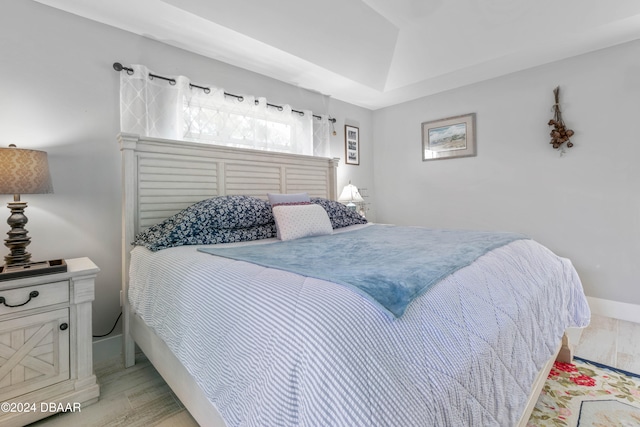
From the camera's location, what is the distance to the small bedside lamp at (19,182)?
4.77 ft

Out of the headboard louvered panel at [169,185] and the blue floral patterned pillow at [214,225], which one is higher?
the headboard louvered panel at [169,185]

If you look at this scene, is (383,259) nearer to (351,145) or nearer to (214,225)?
(214,225)

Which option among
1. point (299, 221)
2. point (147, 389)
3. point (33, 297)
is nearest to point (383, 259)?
point (299, 221)

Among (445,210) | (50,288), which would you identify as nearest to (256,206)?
(50,288)

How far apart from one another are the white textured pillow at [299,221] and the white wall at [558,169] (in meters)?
2.02

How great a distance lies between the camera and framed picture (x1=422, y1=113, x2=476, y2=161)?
3393 mm

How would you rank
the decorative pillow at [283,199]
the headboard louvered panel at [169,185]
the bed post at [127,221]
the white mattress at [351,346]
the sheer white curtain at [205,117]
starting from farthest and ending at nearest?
the decorative pillow at [283,199], the sheer white curtain at [205,117], the headboard louvered panel at [169,185], the bed post at [127,221], the white mattress at [351,346]

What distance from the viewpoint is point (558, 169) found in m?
2.85

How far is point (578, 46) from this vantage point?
101 inches

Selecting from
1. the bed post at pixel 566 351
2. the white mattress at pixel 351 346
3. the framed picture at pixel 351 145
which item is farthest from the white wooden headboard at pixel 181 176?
the bed post at pixel 566 351

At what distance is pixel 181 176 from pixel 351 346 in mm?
2022

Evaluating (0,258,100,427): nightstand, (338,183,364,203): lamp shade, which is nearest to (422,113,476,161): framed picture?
(338,183,364,203): lamp shade

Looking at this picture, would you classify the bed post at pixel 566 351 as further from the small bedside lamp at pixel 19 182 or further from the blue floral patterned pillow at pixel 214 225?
the small bedside lamp at pixel 19 182

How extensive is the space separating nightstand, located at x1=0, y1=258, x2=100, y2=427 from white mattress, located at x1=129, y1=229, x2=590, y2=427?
1.99ft
